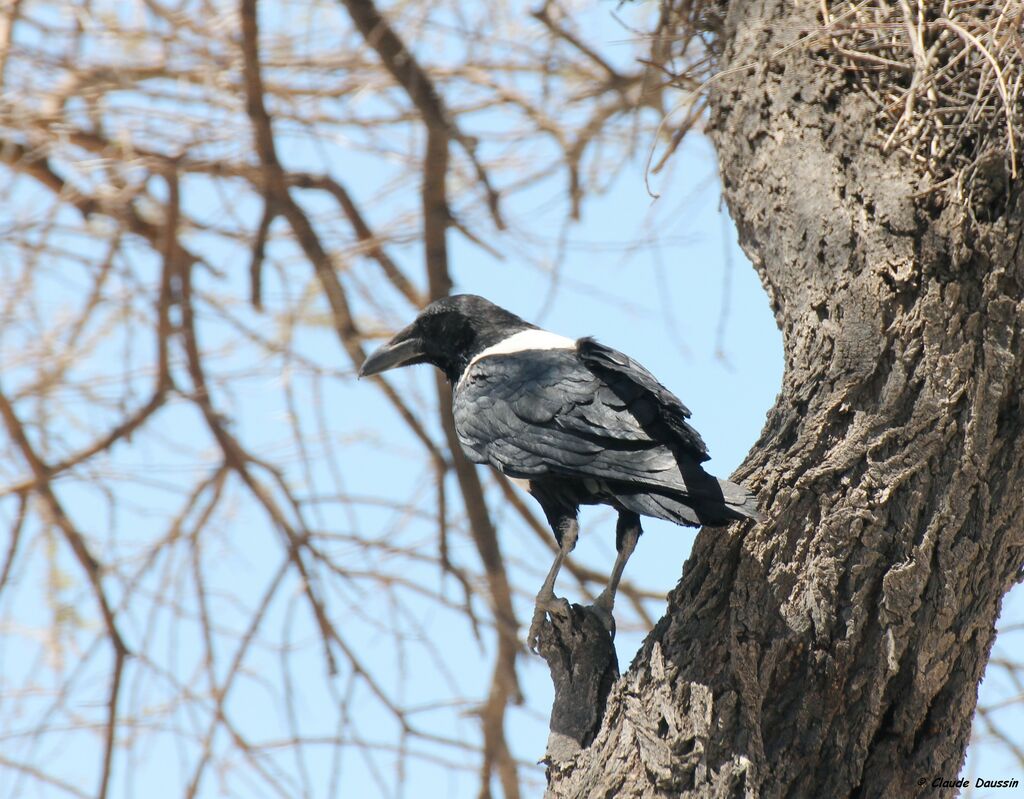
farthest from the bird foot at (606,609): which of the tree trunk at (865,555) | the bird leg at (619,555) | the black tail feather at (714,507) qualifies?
the black tail feather at (714,507)

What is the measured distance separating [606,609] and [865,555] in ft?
2.49

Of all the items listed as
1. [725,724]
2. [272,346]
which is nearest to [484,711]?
[272,346]

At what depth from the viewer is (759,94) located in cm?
353

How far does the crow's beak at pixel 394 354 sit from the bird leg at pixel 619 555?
1160mm

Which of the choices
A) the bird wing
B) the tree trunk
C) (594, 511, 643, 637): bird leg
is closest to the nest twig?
the tree trunk

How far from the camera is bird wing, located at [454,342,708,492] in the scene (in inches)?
116

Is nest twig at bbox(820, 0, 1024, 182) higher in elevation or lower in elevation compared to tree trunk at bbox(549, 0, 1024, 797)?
higher

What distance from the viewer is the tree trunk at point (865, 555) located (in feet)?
8.64

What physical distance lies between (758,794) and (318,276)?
307cm

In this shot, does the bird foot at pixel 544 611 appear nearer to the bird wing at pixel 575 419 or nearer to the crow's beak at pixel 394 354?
the bird wing at pixel 575 419

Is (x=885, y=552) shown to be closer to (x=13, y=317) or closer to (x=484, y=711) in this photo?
(x=484, y=711)

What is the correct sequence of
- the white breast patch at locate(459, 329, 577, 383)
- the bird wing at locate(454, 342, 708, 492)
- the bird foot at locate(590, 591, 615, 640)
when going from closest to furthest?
the bird wing at locate(454, 342, 708, 492) < the bird foot at locate(590, 591, 615, 640) < the white breast patch at locate(459, 329, 577, 383)

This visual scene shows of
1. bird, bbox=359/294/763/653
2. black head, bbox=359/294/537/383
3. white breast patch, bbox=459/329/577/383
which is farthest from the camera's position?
black head, bbox=359/294/537/383

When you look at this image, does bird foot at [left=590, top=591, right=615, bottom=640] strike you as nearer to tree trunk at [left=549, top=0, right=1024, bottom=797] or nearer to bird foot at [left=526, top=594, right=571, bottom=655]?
bird foot at [left=526, top=594, right=571, bottom=655]
